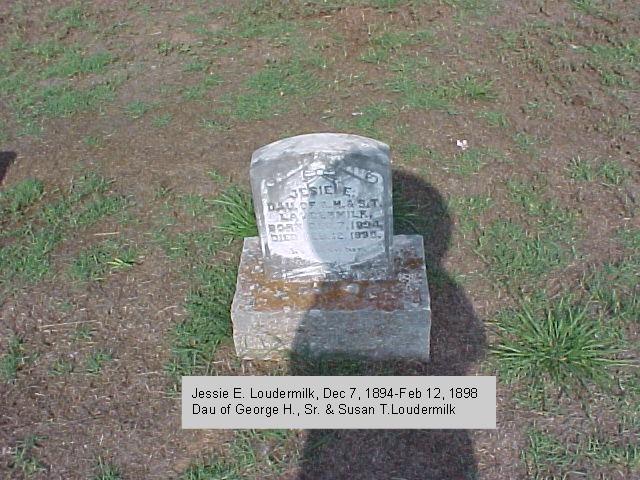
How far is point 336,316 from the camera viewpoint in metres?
3.04

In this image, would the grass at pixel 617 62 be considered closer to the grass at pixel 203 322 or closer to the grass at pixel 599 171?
the grass at pixel 599 171

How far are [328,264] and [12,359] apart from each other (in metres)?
1.62

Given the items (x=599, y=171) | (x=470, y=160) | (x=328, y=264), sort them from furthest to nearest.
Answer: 1. (x=470, y=160)
2. (x=599, y=171)
3. (x=328, y=264)

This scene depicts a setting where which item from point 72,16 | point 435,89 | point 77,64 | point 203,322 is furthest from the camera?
point 72,16

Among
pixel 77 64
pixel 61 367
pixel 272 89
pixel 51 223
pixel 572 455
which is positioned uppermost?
pixel 77 64

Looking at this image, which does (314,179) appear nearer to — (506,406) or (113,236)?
(506,406)

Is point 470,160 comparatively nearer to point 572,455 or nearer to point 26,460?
point 572,455

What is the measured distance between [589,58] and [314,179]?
12.3 feet

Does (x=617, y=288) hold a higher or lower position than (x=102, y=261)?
lower

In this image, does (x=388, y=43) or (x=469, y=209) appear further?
(x=388, y=43)

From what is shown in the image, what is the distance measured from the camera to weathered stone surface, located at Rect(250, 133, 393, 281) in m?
2.82

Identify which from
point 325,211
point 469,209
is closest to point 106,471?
point 325,211

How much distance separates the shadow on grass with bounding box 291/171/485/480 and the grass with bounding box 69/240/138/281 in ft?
4.10

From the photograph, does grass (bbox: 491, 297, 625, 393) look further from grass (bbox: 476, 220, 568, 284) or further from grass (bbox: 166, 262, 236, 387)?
grass (bbox: 166, 262, 236, 387)
